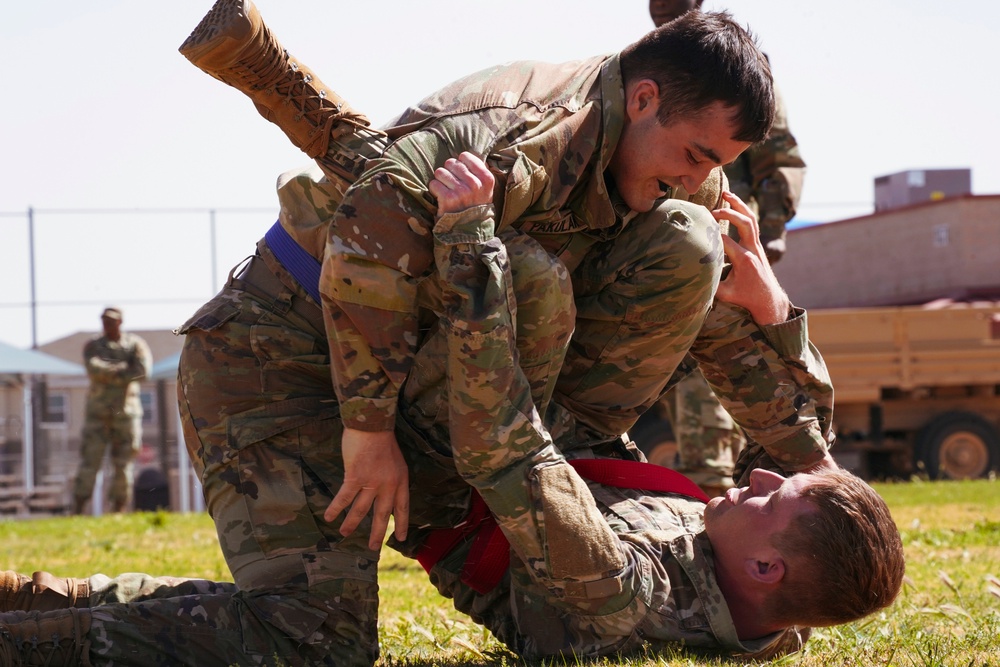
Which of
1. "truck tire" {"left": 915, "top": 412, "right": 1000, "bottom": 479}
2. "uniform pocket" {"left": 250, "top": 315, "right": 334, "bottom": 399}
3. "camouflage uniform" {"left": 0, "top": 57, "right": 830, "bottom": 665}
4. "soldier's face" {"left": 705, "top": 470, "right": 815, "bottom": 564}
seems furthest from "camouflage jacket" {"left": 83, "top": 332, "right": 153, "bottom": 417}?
"soldier's face" {"left": 705, "top": 470, "right": 815, "bottom": 564}

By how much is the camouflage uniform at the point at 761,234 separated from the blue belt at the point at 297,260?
10.2 ft

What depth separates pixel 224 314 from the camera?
3.33m

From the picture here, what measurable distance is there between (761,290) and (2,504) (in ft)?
53.8

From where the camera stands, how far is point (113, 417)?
14258 millimetres

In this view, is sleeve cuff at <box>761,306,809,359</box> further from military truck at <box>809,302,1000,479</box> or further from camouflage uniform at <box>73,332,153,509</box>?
camouflage uniform at <box>73,332,153,509</box>

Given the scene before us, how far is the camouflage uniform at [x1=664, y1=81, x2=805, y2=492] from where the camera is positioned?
19.6 feet

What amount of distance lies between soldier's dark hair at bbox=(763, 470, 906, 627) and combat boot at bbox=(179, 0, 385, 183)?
147cm

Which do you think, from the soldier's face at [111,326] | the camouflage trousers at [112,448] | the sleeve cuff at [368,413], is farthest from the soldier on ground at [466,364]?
the camouflage trousers at [112,448]

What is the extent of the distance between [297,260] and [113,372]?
11.6 m

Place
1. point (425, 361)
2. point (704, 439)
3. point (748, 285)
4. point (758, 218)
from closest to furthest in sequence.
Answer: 1. point (425, 361)
2. point (748, 285)
3. point (704, 439)
4. point (758, 218)

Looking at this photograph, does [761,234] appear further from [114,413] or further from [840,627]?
[114,413]

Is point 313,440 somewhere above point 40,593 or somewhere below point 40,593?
above

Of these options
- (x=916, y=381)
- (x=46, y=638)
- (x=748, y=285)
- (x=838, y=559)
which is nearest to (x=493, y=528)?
(x=838, y=559)

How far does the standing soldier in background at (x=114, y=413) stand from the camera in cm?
1419
